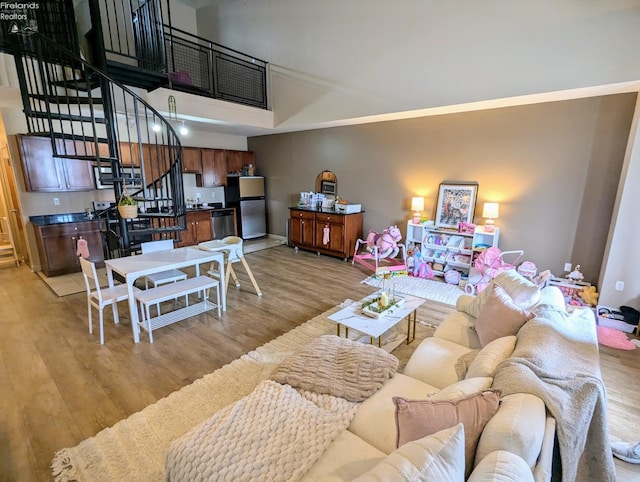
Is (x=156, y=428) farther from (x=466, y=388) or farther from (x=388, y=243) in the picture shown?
(x=388, y=243)

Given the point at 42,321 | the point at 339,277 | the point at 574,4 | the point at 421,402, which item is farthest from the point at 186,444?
the point at 574,4

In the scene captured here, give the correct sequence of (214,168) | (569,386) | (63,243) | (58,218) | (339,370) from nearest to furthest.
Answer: (569,386) → (339,370) → (63,243) → (58,218) → (214,168)

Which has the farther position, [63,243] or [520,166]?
[63,243]

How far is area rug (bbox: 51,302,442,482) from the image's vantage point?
172cm

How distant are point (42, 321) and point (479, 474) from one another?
448cm

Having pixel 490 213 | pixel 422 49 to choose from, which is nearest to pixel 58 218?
pixel 422 49

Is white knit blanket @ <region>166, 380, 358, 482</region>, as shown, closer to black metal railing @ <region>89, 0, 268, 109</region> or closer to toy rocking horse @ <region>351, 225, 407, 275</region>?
toy rocking horse @ <region>351, 225, 407, 275</region>

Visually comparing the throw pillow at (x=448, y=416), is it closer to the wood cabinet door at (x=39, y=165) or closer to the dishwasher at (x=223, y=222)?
the wood cabinet door at (x=39, y=165)

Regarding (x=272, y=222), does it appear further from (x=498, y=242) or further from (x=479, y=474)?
(x=479, y=474)

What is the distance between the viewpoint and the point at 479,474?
2.95 feet

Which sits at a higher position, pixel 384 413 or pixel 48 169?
pixel 48 169

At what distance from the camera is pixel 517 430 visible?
1.01m

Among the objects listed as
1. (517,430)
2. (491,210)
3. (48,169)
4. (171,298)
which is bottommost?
(171,298)

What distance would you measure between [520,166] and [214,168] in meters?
6.08
